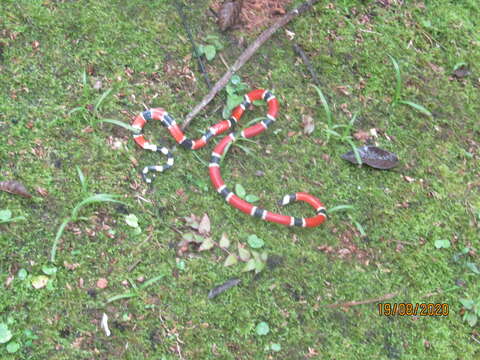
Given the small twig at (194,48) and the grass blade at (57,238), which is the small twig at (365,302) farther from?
the small twig at (194,48)

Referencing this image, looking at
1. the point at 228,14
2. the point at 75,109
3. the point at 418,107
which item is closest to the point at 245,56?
the point at 228,14

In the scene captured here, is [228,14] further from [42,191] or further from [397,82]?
[42,191]

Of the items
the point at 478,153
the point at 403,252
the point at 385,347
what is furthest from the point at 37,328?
the point at 478,153

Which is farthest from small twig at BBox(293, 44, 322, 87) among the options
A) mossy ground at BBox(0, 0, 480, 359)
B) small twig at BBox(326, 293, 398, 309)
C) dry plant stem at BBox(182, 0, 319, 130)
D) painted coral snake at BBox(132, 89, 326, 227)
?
small twig at BBox(326, 293, 398, 309)

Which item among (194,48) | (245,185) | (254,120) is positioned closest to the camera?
(245,185)

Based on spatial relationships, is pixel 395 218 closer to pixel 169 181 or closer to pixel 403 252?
pixel 403 252
